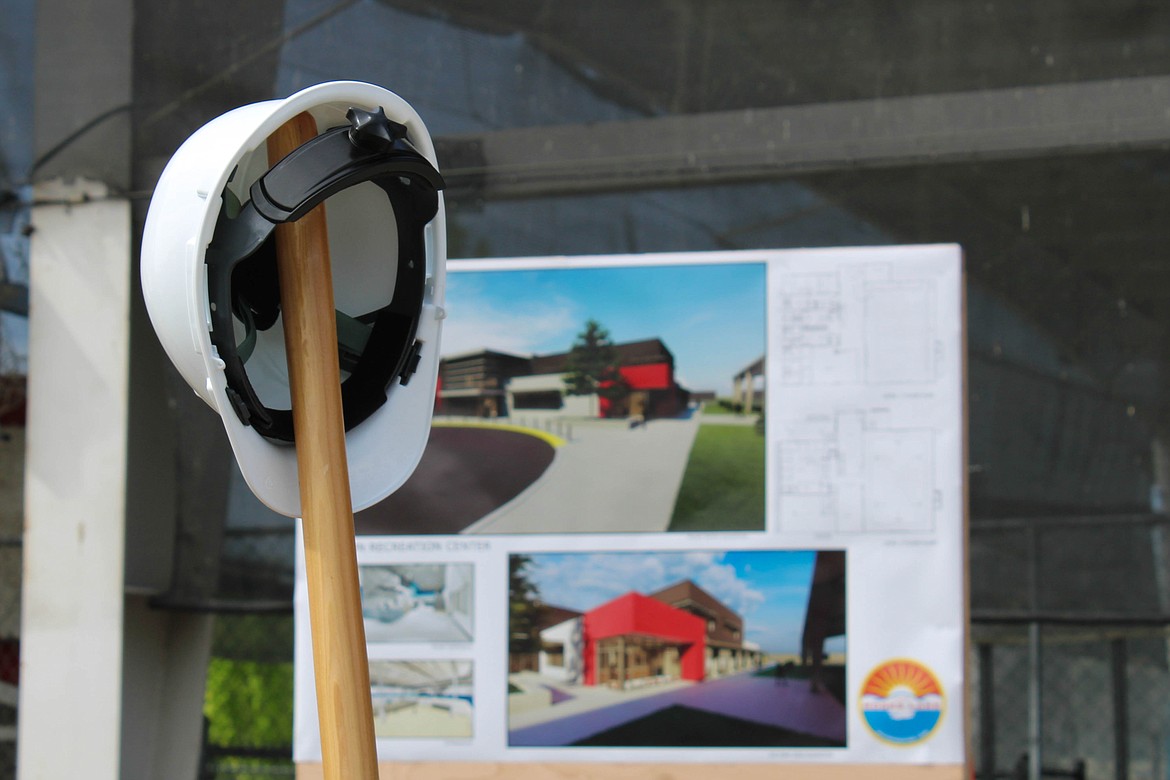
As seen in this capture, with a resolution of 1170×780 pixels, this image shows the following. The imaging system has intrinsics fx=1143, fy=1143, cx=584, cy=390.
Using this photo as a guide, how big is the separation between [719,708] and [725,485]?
0.39 m

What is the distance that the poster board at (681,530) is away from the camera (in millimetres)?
1898

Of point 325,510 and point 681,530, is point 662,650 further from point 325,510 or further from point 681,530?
point 325,510

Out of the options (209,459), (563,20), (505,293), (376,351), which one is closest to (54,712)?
(209,459)

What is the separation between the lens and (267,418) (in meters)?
0.74

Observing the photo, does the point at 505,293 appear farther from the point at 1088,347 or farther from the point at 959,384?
the point at 1088,347

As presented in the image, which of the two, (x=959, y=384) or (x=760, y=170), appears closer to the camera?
(x=959, y=384)

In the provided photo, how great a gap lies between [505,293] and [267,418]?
1.36 m

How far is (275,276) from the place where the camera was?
77 centimetres

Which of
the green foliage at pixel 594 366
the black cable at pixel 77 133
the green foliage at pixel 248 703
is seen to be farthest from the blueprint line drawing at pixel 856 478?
the black cable at pixel 77 133

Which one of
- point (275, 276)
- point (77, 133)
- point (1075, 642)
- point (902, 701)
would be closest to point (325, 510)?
point (275, 276)

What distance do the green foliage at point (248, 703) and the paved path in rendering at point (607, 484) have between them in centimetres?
71

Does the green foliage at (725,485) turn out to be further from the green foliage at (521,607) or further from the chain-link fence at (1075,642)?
the chain-link fence at (1075,642)

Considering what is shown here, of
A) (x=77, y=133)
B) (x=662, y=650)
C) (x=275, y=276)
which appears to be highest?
(x=77, y=133)

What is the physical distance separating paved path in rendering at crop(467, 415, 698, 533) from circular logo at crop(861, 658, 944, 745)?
0.44m
